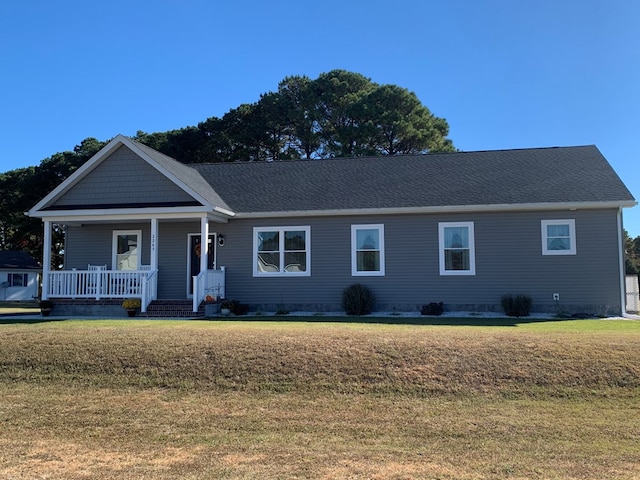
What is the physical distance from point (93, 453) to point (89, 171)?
13443mm

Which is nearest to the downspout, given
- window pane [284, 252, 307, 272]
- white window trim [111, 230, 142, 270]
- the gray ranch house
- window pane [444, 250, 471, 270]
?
the gray ranch house

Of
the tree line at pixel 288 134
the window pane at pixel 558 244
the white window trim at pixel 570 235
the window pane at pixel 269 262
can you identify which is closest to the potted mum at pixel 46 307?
the window pane at pixel 269 262

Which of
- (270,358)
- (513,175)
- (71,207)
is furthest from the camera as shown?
(513,175)

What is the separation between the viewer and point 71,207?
56.0ft

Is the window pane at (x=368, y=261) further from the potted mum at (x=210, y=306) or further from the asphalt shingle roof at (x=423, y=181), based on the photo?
the potted mum at (x=210, y=306)

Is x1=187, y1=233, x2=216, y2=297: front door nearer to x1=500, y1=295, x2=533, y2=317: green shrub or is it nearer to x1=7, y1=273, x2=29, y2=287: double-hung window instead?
x1=500, y1=295, x2=533, y2=317: green shrub

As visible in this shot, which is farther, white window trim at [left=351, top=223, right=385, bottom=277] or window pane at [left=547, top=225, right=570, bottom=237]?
white window trim at [left=351, top=223, right=385, bottom=277]

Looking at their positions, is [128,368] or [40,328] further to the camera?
[40,328]

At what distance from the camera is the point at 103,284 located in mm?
16859

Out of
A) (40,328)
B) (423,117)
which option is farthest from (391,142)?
(40,328)

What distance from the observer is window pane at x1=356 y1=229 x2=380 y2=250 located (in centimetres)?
1716

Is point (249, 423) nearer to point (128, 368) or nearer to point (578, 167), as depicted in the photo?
point (128, 368)

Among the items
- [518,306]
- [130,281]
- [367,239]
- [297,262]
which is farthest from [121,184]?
[518,306]

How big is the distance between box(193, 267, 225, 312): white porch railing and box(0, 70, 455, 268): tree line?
70.8 ft
